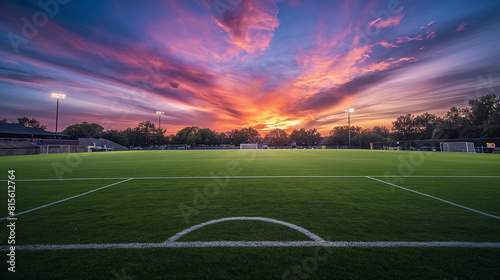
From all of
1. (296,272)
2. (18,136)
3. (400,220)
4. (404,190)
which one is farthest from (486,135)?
(18,136)

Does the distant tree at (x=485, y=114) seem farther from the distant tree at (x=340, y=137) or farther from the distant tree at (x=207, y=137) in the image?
the distant tree at (x=207, y=137)

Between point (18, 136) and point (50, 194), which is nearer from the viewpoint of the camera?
point (50, 194)

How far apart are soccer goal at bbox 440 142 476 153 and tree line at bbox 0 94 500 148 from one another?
48.5 feet

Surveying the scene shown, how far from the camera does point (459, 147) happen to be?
30953 mm

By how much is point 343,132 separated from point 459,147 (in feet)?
193

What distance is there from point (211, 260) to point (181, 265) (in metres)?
0.32

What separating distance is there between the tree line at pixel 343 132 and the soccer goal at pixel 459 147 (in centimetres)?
1479

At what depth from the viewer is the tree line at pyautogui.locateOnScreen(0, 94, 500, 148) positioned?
44.4 m

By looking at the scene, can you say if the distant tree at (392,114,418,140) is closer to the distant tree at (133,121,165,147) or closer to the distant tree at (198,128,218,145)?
the distant tree at (198,128,218,145)

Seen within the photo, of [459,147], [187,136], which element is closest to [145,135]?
[187,136]

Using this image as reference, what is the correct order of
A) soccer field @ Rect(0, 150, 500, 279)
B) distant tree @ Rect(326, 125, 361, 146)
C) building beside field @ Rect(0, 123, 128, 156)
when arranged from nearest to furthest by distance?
1. soccer field @ Rect(0, 150, 500, 279)
2. building beside field @ Rect(0, 123, 128, 156)
3. distant tree @ Rect(326, 125, 361, 146)

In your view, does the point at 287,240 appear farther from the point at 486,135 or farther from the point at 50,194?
the point at 486,135

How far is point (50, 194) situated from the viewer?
15.9 ft

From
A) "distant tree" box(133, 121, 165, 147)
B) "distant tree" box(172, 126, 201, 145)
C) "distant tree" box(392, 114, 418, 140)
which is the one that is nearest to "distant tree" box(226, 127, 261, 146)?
"distant tree" box(172, 126, 201, 145)
